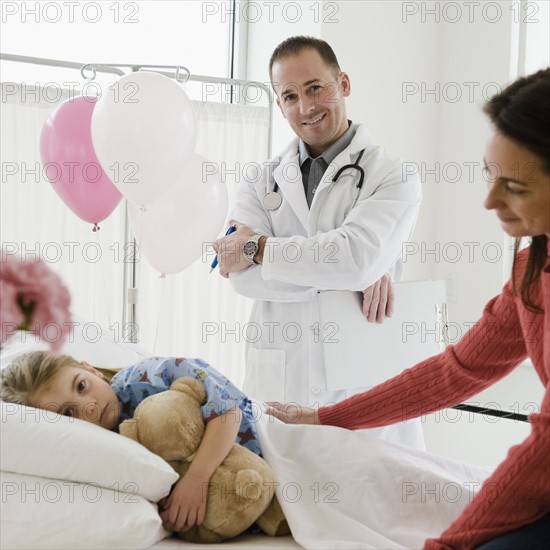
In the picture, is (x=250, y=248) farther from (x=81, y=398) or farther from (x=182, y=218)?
(x=81, y=398)

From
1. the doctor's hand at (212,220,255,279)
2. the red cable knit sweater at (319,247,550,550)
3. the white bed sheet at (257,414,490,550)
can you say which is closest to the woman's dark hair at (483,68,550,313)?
the red cable knit sweater at (319,247,550,550)

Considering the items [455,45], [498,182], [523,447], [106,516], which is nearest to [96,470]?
[106,516]

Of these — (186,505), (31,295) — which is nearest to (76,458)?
(186,505)

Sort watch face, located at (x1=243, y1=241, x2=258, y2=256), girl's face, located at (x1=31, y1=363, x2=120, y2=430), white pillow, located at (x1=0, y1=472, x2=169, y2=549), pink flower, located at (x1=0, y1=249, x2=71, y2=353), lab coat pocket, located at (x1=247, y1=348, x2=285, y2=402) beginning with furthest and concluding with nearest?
lab coat pocket, located at (x1=247, y1=348, x2=285, y2=402)
watch face, located at (x1=243, y1=241, x2=258, y2=256)
girl's face, located at (x1=31, y1=363, x2=120, y2=430)
white pillow, located at (x1=0, y1=472, x2=169, y2=549)
pink flower, located at (x1=0, y1=249, x2=71, y2=353)

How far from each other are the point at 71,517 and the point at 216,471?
11.5 inches

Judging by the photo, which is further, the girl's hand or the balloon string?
the balloon string

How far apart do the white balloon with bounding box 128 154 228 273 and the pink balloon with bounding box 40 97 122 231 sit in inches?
6.5

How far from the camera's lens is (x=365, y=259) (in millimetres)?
2096

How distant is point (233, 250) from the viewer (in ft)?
7.24

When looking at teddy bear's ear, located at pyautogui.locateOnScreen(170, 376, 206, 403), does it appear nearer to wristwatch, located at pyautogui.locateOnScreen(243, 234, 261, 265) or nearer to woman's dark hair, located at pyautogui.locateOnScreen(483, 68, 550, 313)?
wristwatch, located at pyautogui.locateOnScreen(243, 234, 261, 265)

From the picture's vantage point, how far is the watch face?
7.16ft

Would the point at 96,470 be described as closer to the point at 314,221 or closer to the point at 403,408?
the point at 403,408

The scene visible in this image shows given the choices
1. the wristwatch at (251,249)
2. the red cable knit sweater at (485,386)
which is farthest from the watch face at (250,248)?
the red cable knit sweater at (485,386)

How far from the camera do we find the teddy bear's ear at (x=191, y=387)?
1629mm
